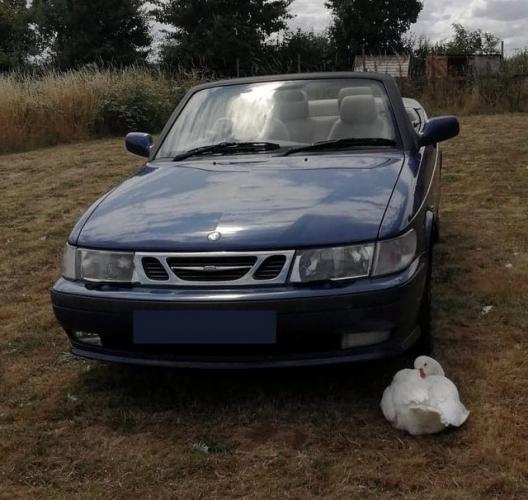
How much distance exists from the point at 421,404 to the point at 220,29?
33.1 metres

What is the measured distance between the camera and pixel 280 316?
2.38 metres

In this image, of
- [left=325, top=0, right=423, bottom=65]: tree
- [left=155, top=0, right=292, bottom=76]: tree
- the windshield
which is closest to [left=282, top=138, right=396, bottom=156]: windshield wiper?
the windshield

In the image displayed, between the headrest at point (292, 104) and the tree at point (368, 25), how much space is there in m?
35.5

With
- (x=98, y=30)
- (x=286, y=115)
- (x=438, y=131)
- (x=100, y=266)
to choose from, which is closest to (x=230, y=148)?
(x=286, y=115)

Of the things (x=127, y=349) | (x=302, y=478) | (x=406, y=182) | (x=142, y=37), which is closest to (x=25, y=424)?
(x=127, y=349)

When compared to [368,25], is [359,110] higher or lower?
lower

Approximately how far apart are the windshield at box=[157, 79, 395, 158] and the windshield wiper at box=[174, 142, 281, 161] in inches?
1.7

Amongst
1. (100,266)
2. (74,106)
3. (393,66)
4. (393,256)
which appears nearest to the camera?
(393,256)

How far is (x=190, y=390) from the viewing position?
9.30ft

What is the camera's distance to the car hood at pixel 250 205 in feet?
8.12

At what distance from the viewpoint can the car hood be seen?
8.12ft

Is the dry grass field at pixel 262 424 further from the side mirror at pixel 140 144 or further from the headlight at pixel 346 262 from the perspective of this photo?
the side mirror at pixel 140 144

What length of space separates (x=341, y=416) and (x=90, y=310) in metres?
1.01

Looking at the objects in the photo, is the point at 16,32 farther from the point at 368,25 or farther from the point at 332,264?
the point at 332,264
